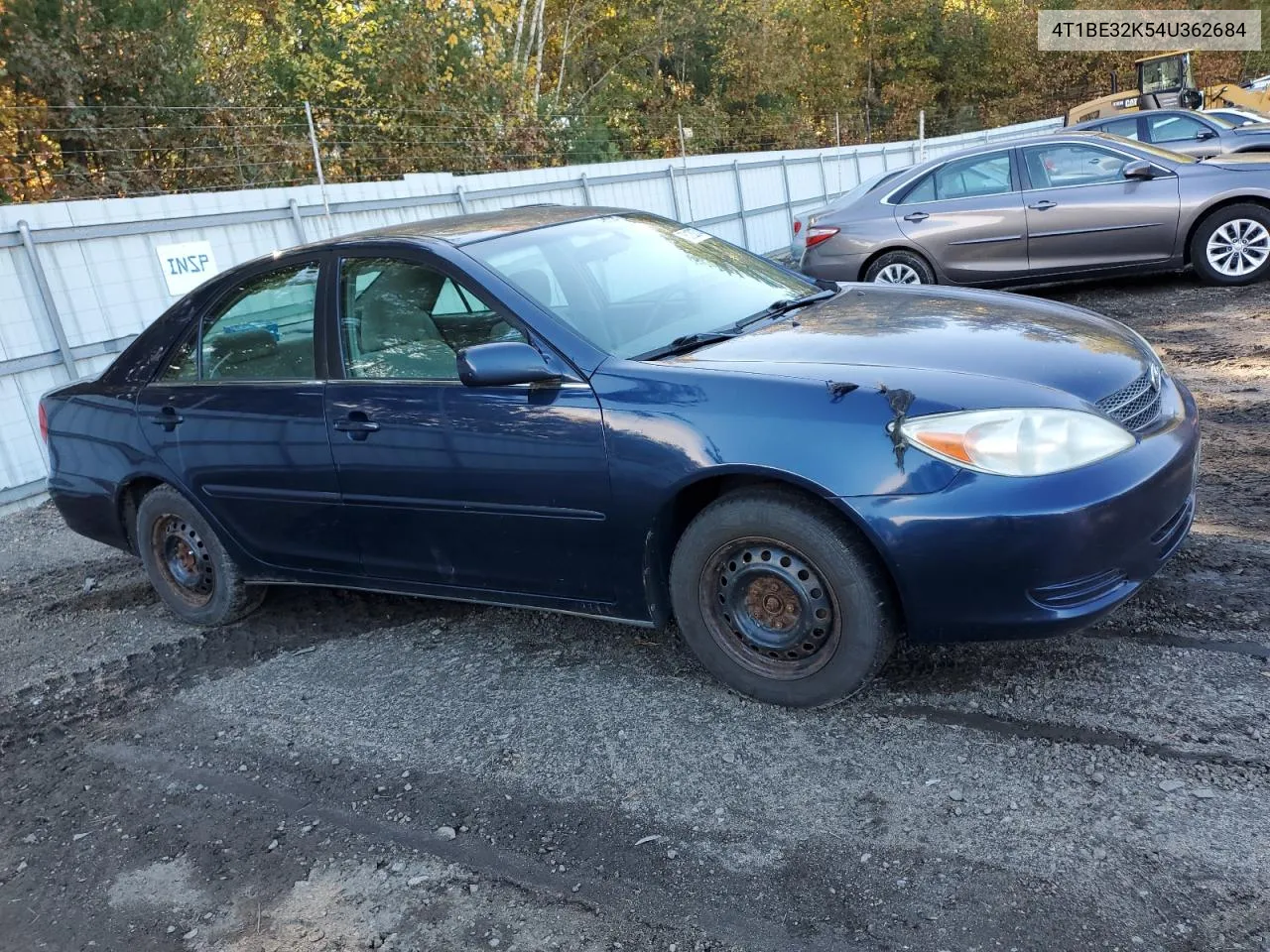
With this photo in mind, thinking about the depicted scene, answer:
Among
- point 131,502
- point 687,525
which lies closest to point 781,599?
point 687,525

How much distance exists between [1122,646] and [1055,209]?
6.90m

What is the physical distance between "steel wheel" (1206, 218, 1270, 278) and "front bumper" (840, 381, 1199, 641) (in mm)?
7283

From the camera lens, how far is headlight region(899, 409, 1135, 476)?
295cm

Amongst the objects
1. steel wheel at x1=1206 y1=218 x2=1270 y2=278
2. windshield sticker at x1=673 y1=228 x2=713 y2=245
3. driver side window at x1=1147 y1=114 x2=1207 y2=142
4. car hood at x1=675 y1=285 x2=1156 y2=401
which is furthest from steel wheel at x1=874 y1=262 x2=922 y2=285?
car hood at x1=675 y1=285 x2=1156 y2=401

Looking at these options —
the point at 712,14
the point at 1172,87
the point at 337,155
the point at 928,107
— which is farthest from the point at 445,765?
the point at 928,107

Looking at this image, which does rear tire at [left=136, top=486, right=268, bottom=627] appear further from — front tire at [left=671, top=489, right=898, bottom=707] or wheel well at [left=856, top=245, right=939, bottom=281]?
wheel well at [left=856, top=245, right=939, bottom=281]

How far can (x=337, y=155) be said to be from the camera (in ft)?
54.8

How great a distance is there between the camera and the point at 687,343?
3.64 meters

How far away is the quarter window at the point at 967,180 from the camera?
9.64 m

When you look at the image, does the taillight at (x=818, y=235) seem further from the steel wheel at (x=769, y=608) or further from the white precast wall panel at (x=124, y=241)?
the steel wheel at (x=769, y=608)

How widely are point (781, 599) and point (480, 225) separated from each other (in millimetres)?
2017

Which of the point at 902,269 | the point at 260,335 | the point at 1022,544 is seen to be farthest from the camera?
the point at 902,269

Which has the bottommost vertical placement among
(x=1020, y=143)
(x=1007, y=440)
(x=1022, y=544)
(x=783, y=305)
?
(x=1022, y=544)

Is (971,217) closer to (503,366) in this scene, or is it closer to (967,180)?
(967,180)
